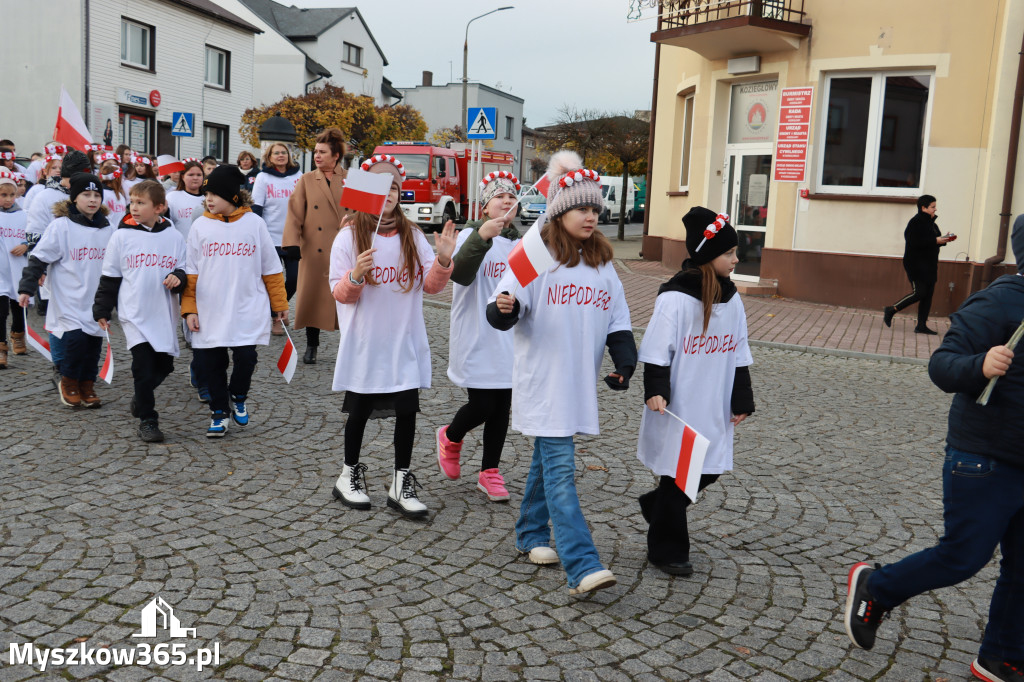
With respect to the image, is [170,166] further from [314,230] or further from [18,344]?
[314,230]

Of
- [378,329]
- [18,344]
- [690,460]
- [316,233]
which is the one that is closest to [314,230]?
[316,233]

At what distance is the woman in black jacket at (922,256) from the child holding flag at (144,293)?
394 inches

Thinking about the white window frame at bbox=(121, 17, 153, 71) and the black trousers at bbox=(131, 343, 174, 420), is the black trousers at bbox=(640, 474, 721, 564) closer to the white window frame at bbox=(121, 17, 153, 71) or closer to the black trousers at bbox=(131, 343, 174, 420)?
the black trousers at bbox=(131, 343, 174, 420)

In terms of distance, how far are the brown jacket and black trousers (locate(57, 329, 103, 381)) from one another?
6.05 feet

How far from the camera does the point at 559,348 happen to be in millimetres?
4098

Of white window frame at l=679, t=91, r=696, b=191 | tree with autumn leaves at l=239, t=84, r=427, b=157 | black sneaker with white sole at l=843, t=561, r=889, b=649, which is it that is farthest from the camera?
tree with autumn leaves at l=239, t=84, r=427, b=157

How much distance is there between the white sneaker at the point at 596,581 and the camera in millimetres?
3826

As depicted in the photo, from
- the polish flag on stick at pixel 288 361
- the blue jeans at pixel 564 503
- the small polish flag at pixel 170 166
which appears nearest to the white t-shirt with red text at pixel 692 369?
the blue jeans at pixel 564 503

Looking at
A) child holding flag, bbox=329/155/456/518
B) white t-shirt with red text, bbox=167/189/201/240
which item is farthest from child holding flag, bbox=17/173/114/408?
child holding flag, bbox=329/155/456/518

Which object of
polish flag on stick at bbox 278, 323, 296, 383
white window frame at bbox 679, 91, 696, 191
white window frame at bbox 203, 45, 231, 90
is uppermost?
white window frame at bbox 203, 45, 231, 90

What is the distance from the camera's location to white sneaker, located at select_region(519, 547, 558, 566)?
436 cm

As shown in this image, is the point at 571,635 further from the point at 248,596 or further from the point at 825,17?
the point at 825,17

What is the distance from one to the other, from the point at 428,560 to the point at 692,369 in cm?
151

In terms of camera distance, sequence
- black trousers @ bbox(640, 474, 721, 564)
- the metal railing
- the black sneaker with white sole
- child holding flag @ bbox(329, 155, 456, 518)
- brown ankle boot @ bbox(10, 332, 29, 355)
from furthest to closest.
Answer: the metal railing, brown ankle boot @ bbox(10, 332, 29, 355), child holding flag @ bbox(329, 155, 456, 518), black trousers @ bbox(640, 474, 721, 564), the black sneaker with white sole
